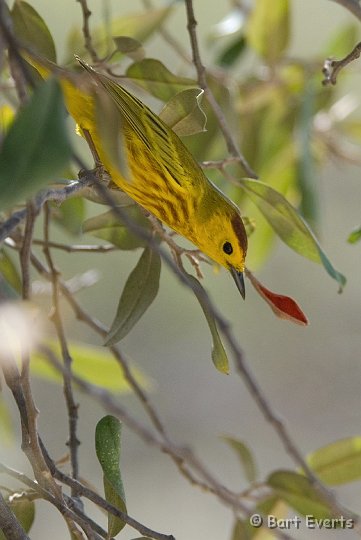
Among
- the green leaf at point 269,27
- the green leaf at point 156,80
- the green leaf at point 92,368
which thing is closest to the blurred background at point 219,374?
the green leaf at point 269,27

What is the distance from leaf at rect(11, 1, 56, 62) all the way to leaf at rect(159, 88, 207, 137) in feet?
0.80

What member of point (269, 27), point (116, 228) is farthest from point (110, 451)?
point (269, 27)

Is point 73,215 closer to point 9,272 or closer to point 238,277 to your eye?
point 9,272

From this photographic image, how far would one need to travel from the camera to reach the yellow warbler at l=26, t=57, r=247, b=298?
129 centimetres

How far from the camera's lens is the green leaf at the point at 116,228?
1.24 meters

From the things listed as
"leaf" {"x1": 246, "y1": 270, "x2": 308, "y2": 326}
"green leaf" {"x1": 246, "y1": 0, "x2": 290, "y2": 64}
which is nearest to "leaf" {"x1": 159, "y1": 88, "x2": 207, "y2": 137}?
"leaf" {"x1": 246, "y1": 270, "x2": 308, "y2": 326}

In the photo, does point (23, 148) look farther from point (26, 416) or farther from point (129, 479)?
point (129, 479)

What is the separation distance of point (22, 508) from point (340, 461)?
0.60 meters

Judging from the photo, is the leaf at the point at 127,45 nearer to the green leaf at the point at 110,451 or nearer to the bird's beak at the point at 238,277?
the bird's beak at the point at 238,277

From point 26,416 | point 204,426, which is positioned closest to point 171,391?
point 204,426

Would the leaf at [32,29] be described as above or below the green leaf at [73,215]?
above

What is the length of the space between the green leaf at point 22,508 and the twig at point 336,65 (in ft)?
2.08

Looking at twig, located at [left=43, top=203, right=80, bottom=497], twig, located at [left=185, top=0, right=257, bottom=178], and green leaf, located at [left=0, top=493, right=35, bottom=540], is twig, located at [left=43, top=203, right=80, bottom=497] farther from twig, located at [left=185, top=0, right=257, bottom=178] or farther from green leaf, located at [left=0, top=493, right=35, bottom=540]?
twig, located at [left=185, top=0, right=257, bottom=178]

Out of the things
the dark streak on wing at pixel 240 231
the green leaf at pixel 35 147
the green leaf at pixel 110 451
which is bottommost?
the green leaf at pixel 110 451
